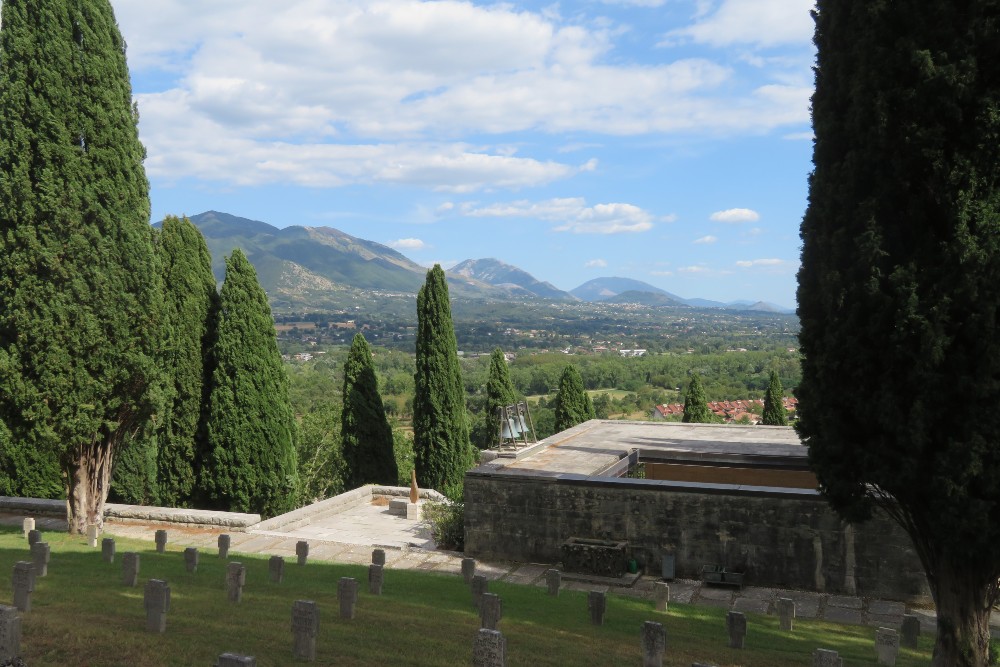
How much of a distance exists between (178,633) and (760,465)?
47.3 feet

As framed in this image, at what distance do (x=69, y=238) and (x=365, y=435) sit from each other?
483 inches

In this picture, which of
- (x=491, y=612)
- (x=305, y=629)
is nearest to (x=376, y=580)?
(x=491, y=612)

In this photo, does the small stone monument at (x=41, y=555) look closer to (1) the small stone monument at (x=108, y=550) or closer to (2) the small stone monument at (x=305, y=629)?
(1) the small stone monument at (x=108, y=550)

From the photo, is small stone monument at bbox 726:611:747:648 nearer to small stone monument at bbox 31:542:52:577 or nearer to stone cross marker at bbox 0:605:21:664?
stone cross marker at bbox 0:605:21:664

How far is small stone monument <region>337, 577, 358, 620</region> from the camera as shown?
9211mm

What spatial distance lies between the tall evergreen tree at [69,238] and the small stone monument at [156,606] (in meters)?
8.50

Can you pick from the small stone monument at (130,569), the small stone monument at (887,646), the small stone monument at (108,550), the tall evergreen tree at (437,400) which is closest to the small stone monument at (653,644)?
the small stone monument at (887,646)

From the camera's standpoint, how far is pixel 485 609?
367 inches

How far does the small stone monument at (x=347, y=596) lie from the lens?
9211 mm

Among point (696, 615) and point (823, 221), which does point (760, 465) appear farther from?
point (823, 221)

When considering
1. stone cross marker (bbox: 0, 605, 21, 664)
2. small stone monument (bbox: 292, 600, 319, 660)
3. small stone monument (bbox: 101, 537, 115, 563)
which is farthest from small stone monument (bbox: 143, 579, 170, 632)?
small stone monument (bbox: 101, 537, 115, 563)

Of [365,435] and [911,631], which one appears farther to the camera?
[365,435]

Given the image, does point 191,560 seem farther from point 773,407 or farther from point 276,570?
point 773,407

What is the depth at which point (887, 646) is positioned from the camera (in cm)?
909
